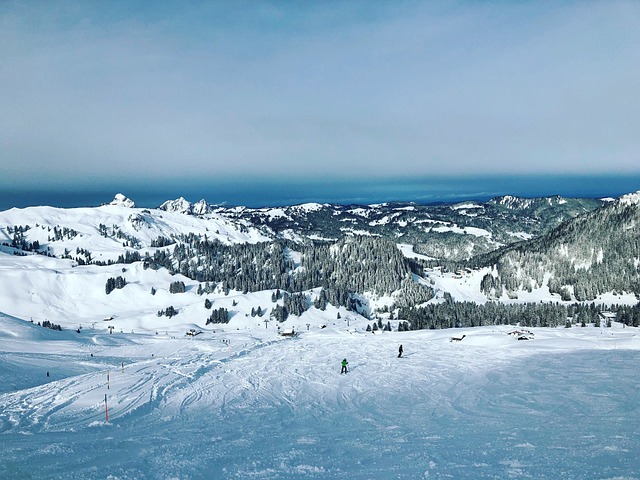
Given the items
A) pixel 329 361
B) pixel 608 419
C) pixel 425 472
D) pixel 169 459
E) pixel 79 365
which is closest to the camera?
pixel 425 472

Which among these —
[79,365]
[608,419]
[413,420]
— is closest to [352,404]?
[413,420]

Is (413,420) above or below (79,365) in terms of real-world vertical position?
above

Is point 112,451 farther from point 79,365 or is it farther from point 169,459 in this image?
point 79,365

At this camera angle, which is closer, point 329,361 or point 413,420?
point 413,420

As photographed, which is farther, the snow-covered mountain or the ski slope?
the snow-covered mountain

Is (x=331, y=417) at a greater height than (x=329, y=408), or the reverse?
(x=331, y=417)

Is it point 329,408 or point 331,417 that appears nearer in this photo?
point 331,417

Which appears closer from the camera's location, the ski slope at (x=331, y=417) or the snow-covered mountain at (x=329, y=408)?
the ski slope at (x=331, y=417)

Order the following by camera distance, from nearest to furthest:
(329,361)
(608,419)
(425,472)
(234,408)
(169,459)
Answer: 1. (425,472)
2. (169,459)
3. (608,419)
4. (234,408)
5. (329,361)
